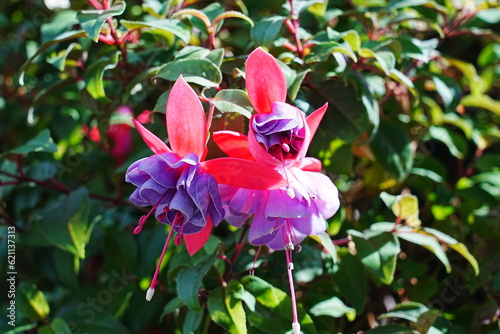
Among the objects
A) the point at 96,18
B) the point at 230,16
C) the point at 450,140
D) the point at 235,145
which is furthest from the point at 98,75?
the point at 450,140

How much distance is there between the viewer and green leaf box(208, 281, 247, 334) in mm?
733

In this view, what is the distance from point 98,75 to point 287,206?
39cm

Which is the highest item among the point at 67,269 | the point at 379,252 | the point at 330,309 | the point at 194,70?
the point at 194,70

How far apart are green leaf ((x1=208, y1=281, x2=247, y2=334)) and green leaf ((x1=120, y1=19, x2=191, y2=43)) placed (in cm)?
34

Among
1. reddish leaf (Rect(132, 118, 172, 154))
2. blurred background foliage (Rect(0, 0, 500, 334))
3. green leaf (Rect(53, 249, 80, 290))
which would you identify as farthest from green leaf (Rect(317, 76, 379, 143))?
green leaf (Rect(53, 249, 80, 290))

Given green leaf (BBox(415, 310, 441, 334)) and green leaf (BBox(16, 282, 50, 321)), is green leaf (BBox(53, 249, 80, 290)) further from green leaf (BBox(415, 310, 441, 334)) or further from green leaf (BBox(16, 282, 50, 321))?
green leaf (BBox(415, 310, 441, 334))

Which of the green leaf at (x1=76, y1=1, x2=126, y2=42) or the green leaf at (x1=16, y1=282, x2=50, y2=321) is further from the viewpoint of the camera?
the green leaf at (x1=16, y1=282, x2=50, y2=321)

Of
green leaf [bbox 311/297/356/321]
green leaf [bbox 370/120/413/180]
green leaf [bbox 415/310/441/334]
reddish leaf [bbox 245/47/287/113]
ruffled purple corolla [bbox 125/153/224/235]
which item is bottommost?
green leaf [bbox 311/297/356/321]

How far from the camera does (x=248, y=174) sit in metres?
0.60

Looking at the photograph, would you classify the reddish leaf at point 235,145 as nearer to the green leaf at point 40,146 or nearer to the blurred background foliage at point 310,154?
the blurred background foliage at point 310,154

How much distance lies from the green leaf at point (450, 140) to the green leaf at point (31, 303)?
2.49 ft

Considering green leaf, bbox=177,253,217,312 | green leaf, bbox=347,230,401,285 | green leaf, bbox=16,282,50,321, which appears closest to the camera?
green leaf, bbox=177,253,217,312

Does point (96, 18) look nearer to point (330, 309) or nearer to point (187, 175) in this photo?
point (187, 175)

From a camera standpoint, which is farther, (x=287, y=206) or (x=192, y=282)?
(x=192, y=282)
